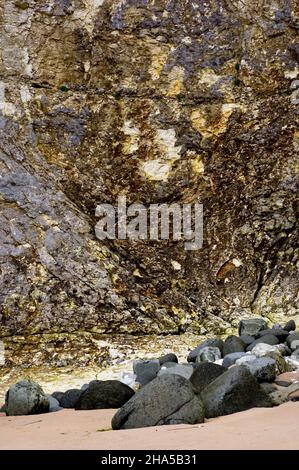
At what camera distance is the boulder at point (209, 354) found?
7391 mm

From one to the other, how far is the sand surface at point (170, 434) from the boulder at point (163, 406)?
0.13 metres

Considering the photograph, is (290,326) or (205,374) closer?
(205,374)

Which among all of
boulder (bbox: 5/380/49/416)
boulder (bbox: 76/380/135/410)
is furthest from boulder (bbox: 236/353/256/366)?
boulder (bbox: 5/380/49/416)

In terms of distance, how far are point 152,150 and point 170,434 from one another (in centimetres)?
726

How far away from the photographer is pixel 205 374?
5.63m

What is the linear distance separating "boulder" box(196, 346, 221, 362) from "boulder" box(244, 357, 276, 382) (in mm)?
1487

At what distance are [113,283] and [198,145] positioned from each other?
127 inches

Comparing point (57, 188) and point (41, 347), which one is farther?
point (57, 188)

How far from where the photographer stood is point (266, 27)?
36.7ft

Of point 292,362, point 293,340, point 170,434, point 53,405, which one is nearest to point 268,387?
point 292,362

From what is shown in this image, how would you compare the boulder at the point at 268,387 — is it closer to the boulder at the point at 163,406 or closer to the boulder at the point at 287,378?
the boulder at the point at 287,378

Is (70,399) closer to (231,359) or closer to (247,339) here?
(231,359)
